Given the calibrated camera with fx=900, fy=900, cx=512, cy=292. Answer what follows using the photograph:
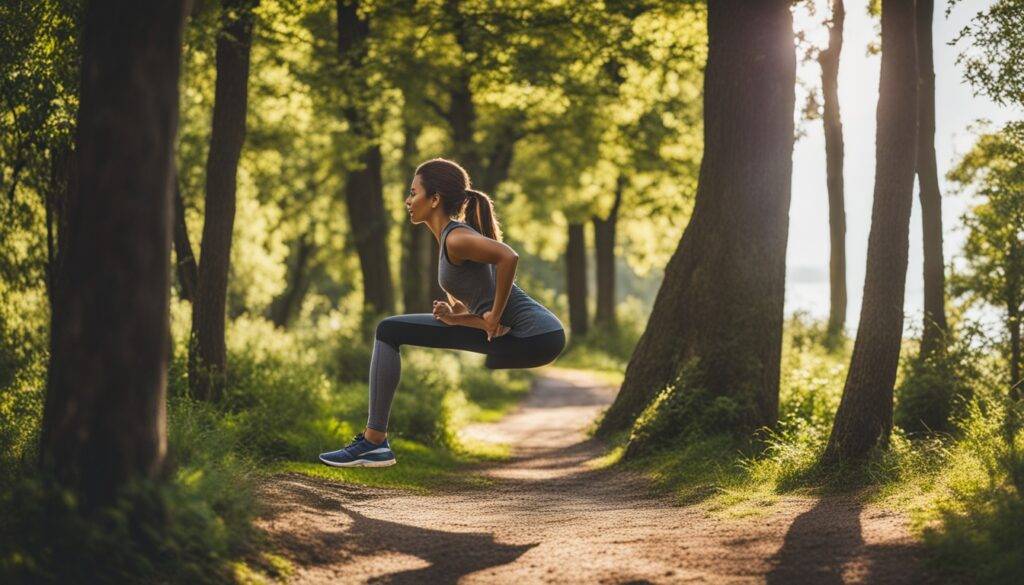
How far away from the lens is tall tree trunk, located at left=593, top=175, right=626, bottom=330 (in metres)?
35.3

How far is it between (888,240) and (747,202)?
287cm

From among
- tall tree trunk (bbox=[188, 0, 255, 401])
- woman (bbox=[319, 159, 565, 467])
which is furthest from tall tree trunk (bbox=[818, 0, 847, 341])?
woman (bbox=[319, 159, 565, 467])

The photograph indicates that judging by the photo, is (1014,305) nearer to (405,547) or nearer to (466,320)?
(466,320)

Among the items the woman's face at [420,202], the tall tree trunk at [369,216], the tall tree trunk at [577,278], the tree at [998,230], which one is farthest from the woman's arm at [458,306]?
the tall tree trunk at [577,278]

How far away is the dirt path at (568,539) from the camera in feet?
16.6

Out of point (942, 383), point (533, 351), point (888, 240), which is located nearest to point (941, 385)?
point (942, 383)

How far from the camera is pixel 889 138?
8164 millimetres

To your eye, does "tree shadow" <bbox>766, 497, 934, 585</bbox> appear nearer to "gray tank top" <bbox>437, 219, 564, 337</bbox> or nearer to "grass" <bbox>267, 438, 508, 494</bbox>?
"gray tank top" <bbox>437, 219, 564, 337</bbox>

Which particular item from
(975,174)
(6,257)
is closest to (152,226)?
(6,257)

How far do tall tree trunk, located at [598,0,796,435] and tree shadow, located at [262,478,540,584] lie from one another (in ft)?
17.5

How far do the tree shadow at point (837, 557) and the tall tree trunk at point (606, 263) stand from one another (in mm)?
28937

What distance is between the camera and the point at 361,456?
6773 millimetres

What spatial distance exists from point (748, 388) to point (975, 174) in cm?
1093

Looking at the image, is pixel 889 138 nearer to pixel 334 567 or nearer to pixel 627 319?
pixel 334 567
